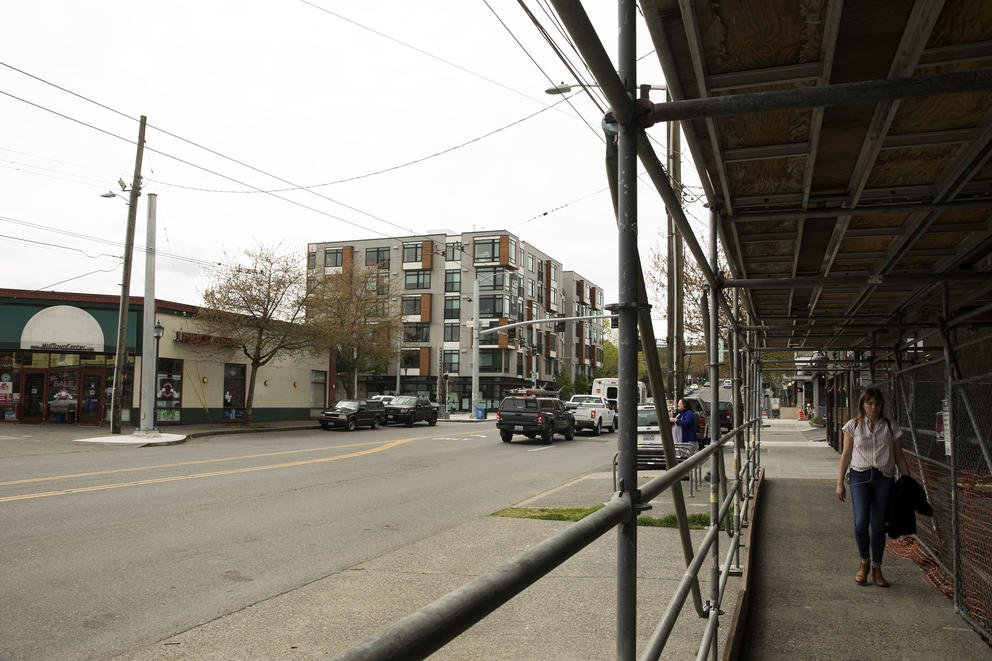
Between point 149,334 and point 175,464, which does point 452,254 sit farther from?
point 175,464

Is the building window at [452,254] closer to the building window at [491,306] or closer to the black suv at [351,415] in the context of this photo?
the building window at [491,306]

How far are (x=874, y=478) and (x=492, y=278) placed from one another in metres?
59.8

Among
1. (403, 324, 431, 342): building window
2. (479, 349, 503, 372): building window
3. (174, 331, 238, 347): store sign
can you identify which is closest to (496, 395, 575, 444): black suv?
(174, 331, 238, 347): store sign

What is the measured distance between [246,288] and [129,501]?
20.4m

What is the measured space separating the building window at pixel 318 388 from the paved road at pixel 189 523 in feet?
65.9

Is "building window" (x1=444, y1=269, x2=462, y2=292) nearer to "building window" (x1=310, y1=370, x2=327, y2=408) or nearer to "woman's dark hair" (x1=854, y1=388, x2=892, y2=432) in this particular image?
"building window" (x1=310, y1=370, x2=327, y2=408)

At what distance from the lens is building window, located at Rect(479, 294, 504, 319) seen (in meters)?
65.8

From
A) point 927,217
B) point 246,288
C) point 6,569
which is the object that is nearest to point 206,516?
point 6,569

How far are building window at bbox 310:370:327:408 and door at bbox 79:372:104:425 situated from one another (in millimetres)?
12428

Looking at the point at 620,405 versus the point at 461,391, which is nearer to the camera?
the point at 620,405

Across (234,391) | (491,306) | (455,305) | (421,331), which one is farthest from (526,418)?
(421,331)

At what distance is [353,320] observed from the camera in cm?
3819

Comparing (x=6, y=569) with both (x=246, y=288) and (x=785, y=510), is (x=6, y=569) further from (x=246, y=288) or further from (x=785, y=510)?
(x=246, y=288)

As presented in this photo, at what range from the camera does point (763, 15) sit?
2971 mm
